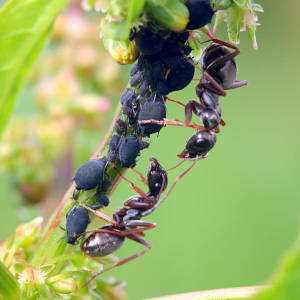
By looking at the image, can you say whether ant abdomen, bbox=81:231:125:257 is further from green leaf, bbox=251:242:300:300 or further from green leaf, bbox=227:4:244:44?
green leaf, bbox=251:242:300:300

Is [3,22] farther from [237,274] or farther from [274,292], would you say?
[237,274]

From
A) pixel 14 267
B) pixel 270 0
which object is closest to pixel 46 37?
pixel 14 267

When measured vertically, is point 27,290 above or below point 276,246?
above

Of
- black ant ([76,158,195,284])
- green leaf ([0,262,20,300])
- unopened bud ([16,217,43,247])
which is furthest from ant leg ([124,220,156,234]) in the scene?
green leaf ([0,262,20,300])

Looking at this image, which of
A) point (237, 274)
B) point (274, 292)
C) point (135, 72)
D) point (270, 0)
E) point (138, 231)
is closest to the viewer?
point (274, 292)

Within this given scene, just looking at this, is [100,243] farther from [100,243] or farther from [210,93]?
[210,93]

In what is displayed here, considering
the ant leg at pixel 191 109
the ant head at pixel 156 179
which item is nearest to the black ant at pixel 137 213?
the ant head at pixel 156 179

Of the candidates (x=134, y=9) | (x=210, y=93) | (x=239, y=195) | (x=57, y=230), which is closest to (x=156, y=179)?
(x=210, y=93)

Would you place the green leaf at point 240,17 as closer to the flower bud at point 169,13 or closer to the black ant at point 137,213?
the flower bud at point 169,13
